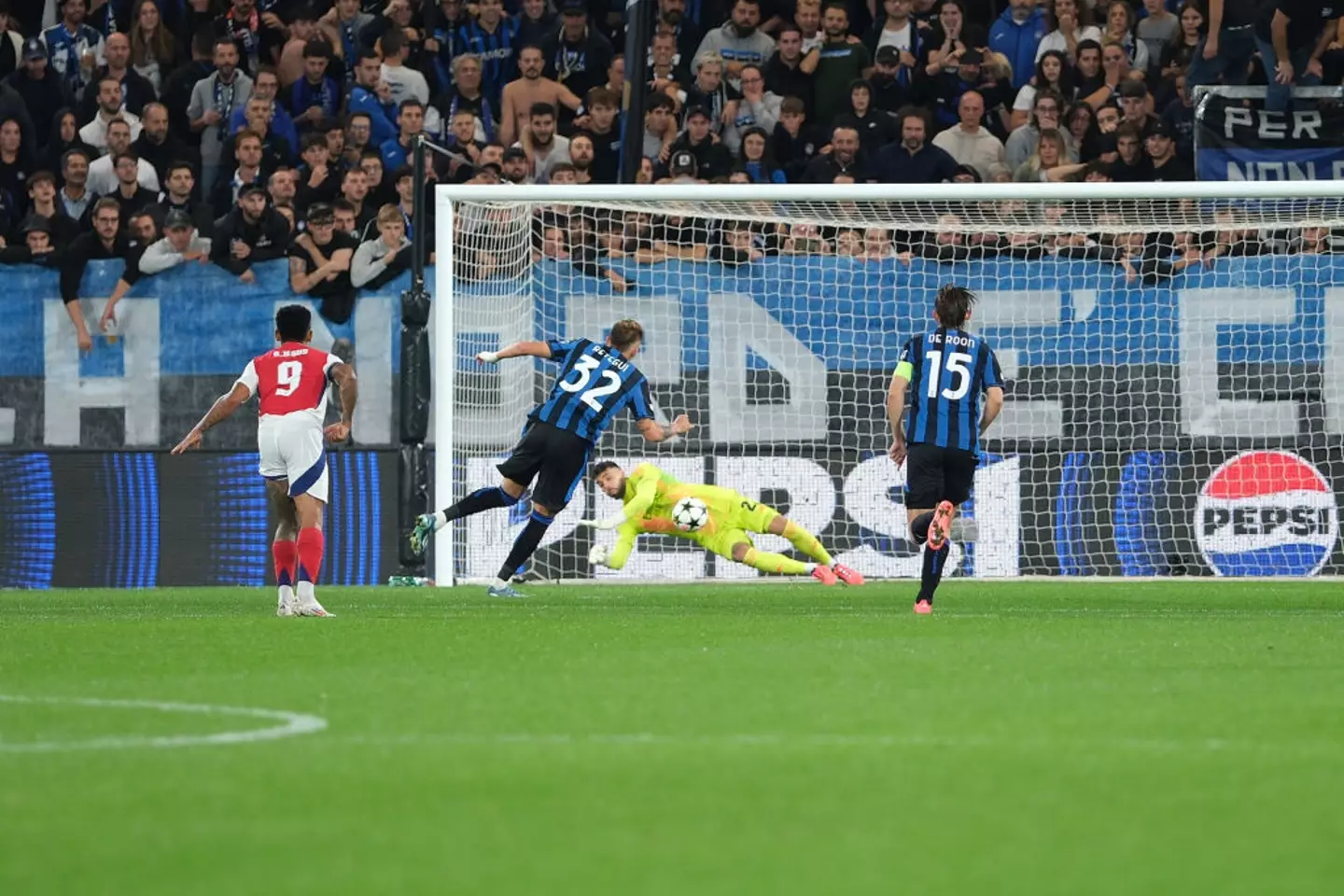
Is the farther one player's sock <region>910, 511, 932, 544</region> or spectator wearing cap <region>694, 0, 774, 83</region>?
spectator wearing cap <region>694, 0, 774, 83</region>

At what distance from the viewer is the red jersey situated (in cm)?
1212

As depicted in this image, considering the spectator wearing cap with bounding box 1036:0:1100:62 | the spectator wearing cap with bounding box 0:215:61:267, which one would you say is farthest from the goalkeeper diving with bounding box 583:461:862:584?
the spectator wearing cap with bounding box 1036:0:1100:62

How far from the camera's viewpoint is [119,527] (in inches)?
664

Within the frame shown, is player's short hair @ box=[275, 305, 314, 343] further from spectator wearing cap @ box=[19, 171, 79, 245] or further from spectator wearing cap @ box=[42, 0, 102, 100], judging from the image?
spectator wearing cap @ box=[42, 0, 102, 100]

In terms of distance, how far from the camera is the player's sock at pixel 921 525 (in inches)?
487

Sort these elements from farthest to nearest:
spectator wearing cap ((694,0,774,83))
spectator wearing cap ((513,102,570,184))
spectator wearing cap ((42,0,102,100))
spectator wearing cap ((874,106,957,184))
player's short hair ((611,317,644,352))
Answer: spectator wearing cap ((42,0,102,100)) → spectator wearing cap ((694,0,774,83)) → spectator wearing cap ((513,102,570,184)) → spectator wearing cap ((874,106,957,184)) → player's short hair ((611,317,644,352))

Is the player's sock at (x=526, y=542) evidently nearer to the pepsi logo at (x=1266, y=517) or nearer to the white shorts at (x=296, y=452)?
the white shorts at (x=296, y=452)

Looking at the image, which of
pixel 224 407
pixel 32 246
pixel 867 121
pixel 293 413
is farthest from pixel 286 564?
pixel 867 121

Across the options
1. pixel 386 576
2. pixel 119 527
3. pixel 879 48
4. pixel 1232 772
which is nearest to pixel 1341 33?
pixel 879 48

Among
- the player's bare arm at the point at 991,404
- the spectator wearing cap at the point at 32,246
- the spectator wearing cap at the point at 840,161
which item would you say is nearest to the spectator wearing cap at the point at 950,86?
the spectator wearing cap at the point at 840,161

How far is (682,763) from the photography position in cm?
573

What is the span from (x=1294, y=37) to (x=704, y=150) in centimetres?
474

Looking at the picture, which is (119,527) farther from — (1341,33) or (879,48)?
(1341,33)

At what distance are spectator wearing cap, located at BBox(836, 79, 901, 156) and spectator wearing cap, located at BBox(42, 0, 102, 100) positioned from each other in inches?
278
